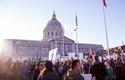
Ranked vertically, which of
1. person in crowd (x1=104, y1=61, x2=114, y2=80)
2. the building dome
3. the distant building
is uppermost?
the building dome

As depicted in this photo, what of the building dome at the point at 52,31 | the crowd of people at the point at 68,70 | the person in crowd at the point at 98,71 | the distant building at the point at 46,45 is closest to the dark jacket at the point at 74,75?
the crowd of people at the point at 68,70

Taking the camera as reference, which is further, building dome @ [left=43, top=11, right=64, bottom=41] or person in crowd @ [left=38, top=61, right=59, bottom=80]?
building dome @ [left=43, top=11, right=64, bottom=41]

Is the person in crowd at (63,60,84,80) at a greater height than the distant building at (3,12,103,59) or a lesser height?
lesser

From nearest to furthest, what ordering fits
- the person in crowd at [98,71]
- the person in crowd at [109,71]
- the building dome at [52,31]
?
the person in crowd at [98,71] < the person in crowd at [109,71] < the building dome at [52,31]

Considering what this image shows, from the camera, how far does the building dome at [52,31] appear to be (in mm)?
128750

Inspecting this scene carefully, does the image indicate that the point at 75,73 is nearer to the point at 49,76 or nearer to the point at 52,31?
the point at 49,76

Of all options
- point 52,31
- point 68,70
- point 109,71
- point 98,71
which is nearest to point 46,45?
point 52,31

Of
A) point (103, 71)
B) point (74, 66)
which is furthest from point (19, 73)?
point (74, 66)

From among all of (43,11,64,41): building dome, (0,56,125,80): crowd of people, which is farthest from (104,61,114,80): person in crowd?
(43,11,64,41): building dome

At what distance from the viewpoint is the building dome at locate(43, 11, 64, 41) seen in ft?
422

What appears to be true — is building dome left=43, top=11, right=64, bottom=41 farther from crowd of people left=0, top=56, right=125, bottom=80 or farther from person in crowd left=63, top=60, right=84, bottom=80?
person in crowd left=63, top=60, right=84, bottom=80

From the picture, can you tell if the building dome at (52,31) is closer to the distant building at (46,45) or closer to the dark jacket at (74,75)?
the distant building at (46,45)

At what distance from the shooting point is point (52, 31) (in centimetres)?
12925

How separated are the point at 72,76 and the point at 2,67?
20.9 ft
